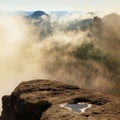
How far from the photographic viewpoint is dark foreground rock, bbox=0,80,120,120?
47312 mm

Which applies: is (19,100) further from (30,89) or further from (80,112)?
(80,112)

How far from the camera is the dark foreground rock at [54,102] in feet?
155

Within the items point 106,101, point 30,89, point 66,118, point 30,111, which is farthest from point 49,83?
point 66,118

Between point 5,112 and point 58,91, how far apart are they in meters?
15.7

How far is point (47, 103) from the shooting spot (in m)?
54.5

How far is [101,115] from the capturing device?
46.8 meters

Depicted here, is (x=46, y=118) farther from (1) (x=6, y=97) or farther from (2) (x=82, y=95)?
(1) (x=6, y=97)

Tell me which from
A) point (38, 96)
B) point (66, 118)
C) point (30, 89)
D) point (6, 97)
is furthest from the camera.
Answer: point (6, 97)

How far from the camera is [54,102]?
5378cm

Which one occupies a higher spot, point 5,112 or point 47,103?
point 47,103

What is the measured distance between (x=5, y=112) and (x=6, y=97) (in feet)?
18.0

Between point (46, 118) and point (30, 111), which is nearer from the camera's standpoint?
point (46, 118)

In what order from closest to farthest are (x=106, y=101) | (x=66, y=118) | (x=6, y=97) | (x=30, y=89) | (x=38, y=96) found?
(x=66, y=118) → (x=106, y=101) → (x=38, y=96) → (x=30, y=89) → (x=6, y=97)

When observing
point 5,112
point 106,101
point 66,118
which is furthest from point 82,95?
point 5,112
